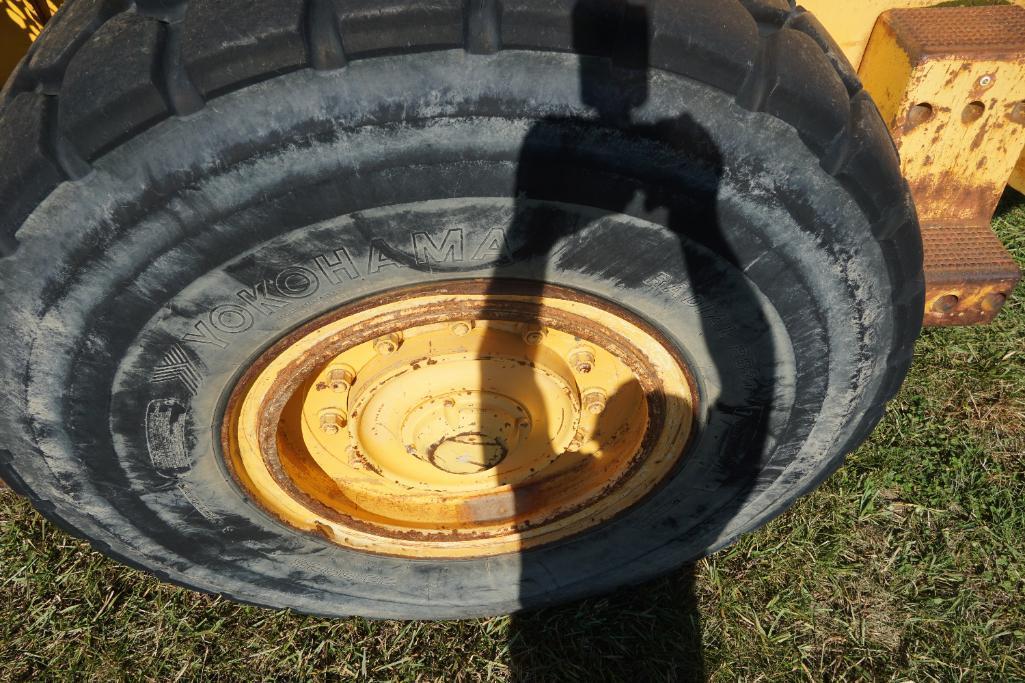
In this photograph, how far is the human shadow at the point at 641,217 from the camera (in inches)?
47.9

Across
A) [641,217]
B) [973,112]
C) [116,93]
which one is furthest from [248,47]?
[973,112]

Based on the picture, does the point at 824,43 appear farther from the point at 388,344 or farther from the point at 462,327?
the point at 388,344

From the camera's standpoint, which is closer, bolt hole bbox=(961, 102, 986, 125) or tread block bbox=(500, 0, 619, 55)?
tread block bbox=(500, 0, 619, 55)

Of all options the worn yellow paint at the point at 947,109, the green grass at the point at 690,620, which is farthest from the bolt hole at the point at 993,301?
the green grass at the point at 690,620

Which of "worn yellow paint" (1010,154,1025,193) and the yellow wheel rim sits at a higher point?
"worn yellow paint" (1010,154,1025,193)

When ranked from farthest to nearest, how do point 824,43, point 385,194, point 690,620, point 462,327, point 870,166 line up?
point 690,620 → point 462,327 → point 824,43 → point 870,166 → point 385,194

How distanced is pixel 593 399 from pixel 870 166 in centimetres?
82

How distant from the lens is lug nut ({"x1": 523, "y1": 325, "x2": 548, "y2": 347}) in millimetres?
1754

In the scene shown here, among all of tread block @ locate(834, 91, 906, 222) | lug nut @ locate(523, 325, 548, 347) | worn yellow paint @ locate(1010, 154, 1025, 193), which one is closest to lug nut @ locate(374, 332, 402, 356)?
lug nut @ locate(523, 325, 548, 347)

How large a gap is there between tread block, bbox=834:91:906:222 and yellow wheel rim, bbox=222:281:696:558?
17.9 inches

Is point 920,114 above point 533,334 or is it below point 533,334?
above

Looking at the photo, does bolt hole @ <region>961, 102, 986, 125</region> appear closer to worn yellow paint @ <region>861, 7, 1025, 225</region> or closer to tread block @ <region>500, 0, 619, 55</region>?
worn yellow paint @ <region>861, 7, 1025, 225</region>

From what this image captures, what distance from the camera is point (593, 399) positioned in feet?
6.30

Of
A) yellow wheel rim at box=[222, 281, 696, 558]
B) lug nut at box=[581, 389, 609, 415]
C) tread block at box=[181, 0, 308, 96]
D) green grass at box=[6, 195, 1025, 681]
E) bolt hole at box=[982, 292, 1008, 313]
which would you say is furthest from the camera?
green grass at box=[6, 195, 1025, 681]
